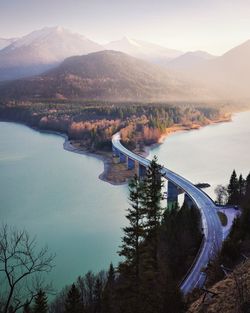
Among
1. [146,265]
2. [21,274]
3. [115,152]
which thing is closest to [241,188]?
[21,274]

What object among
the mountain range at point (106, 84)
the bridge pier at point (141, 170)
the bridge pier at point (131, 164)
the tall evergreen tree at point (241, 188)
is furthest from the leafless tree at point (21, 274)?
the mountain range at point (106, 84)

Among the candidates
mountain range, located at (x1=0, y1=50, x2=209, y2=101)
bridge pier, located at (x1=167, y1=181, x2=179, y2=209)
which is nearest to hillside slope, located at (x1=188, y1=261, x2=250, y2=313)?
bridge pier, located at (x1=167, y1=181, x2=179, y2=209)

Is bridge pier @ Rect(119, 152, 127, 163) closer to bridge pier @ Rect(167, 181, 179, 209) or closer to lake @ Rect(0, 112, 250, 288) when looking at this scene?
lake @ Rect(0, 112, 250, 288)

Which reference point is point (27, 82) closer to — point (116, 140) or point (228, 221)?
point (116, 140)

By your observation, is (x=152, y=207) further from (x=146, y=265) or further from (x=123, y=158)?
(x=123, y=158)

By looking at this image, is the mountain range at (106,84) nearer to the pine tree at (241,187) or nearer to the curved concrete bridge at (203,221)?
the curved concrete bridge at (203,221)

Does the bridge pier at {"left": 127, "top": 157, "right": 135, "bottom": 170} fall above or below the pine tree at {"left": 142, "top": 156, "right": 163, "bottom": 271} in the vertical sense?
below

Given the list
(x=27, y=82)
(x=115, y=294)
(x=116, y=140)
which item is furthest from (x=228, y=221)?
(x=27, y=82)
